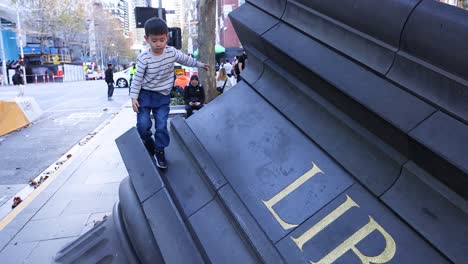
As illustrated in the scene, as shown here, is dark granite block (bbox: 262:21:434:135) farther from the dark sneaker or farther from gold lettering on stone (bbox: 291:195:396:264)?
the dark sneaker

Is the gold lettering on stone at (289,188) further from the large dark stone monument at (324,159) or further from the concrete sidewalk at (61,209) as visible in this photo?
the concrete sidewalk at (61,209)

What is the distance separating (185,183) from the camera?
11.2 ft

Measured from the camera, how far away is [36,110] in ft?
50.6

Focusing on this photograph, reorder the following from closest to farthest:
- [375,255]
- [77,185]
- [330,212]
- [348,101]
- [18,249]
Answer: [375,255]
[330,212]
[348,101]
[18,249]
[77,185]

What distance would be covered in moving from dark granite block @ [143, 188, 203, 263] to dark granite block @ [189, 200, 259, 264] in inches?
3.5

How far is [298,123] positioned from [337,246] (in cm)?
113

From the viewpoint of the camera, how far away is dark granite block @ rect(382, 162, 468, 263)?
218cm

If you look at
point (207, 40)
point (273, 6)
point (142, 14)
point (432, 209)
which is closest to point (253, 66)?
point (273, 6)

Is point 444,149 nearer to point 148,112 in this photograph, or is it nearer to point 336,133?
point 336,133

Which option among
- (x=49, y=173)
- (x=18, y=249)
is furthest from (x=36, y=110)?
(x=18, y=249)

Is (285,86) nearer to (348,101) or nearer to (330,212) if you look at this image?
(348,101)

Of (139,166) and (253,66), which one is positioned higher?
(253,66)

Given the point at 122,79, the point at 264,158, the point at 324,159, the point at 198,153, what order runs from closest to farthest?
the point at 324,159
the point at 264,158
the point at 198,153
the point at 122,79

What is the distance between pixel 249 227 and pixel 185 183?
0.91 m
